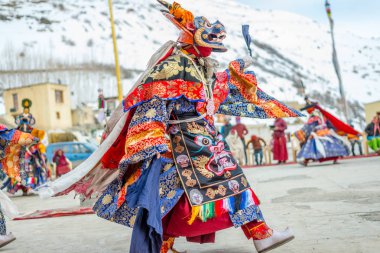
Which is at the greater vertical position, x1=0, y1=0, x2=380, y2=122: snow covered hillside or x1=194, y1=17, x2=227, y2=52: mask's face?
x1=0, y1=0, x2=380, y2=122: snow covered hillside

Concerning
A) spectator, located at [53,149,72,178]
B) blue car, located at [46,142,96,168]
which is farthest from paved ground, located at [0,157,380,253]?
blue car, located at [46,142,96,168]

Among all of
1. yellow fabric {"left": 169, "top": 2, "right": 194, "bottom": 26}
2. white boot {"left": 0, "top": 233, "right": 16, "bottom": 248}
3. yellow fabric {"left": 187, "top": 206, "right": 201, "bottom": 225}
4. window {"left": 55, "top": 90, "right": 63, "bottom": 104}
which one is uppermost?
window {"left": 55, "top": 90, "right": 63, "bottom": 104}

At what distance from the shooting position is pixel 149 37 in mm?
124250

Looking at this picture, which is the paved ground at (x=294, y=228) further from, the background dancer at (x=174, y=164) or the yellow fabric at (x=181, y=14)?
the yellow fabric at (x=181, y=14)

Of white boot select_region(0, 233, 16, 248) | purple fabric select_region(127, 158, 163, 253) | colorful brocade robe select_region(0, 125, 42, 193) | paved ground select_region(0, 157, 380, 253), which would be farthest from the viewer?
colorful brocade robe select_region(0, 125, 42, 193)

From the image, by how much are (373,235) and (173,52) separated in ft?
6.17

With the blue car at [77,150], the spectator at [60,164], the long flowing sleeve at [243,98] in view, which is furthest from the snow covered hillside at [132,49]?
the long flowing sleeve at [243,98]

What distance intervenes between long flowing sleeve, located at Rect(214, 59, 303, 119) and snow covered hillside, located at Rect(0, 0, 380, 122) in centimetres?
6425

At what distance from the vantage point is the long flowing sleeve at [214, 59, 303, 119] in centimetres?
395

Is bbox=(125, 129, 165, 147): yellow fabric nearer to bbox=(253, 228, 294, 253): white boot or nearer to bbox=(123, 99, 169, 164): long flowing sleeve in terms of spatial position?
bbox=(123, 99, 169, 164): long flowing sleeve

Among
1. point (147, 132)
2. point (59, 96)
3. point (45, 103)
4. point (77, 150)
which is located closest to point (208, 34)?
point (147, 132)

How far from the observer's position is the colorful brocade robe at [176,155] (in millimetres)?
3254

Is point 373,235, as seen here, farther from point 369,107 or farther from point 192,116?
point 369,107

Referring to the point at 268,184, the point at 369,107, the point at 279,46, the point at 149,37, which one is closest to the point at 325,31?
the point at 279,46
